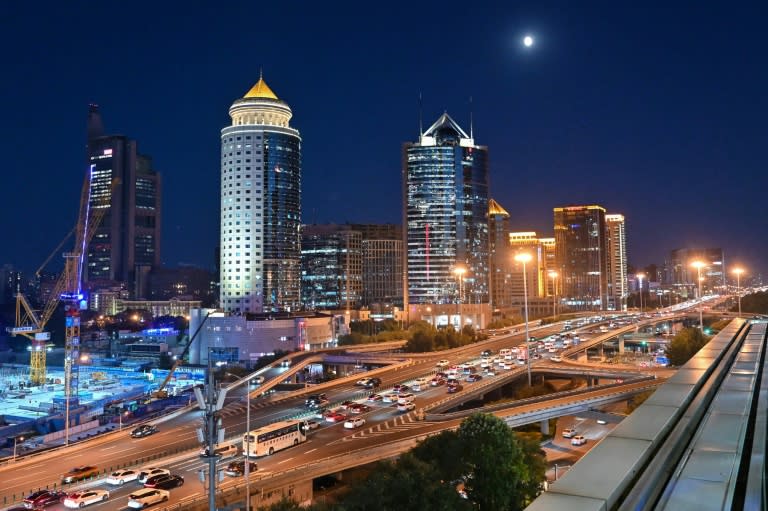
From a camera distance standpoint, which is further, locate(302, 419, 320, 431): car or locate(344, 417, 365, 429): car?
locate(302, 419, 320, 431): car

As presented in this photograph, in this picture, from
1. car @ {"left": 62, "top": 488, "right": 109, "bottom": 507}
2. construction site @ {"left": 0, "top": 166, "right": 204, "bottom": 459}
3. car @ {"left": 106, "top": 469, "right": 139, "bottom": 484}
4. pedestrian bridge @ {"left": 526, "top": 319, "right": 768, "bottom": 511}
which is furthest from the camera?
construction site @ {"left": 0, "top": 166, "right": 204, "bottom": 459}

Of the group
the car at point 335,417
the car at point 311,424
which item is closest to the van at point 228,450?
the car at point 311,424

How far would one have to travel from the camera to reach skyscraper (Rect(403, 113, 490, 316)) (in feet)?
359

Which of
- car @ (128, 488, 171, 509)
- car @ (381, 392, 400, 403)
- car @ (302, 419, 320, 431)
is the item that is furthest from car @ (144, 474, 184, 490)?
car @ (381, 392, 400, 403)

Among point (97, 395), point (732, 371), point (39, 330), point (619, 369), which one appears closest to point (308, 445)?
point (732, 371)

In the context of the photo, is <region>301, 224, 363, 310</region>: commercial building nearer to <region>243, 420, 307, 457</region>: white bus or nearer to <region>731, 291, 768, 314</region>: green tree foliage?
<region>731, 291, 768, 314</region>: green tree foliage

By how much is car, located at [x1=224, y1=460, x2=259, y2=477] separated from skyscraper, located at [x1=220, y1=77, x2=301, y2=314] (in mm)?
74246

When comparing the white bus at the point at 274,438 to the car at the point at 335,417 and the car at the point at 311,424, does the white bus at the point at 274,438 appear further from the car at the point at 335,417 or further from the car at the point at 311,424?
the car at the point at 335,417

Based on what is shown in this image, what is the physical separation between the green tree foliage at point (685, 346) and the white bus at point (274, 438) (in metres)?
37.5

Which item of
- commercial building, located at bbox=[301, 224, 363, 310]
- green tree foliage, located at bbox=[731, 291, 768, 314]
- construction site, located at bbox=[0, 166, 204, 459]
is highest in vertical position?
commercial building, located at bbox=[301, 224, 363, 310]

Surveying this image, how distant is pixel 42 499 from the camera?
22.1 meters

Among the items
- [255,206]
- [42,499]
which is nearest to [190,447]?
[42,499]

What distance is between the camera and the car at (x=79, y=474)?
24.8m

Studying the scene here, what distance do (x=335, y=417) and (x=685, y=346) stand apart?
35665 mm
